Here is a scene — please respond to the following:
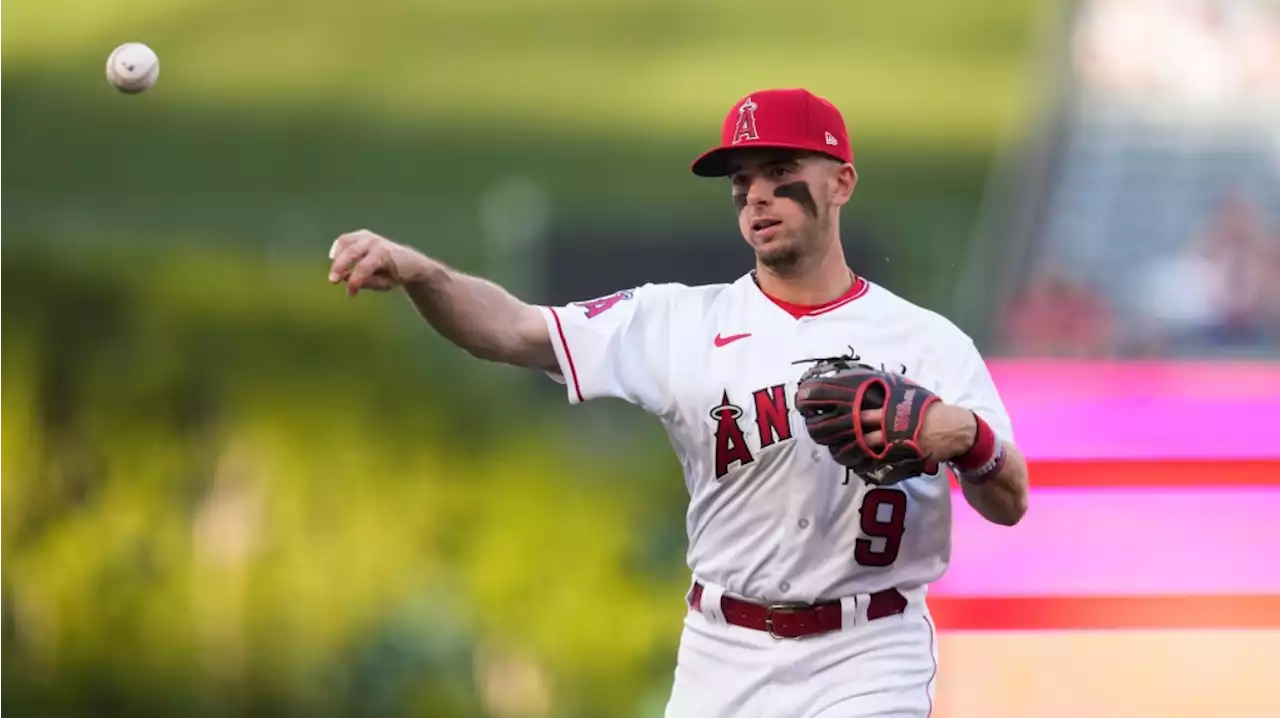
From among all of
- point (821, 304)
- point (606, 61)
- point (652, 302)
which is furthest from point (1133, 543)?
point (606, 61)

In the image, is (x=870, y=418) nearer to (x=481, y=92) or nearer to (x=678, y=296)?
(x=678, y=296)

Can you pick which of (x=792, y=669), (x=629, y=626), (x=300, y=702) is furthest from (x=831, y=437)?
(x=300, y=702)

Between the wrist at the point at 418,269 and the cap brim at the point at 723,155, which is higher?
the cap brim at the point at 723,155

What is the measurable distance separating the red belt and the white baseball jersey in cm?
2

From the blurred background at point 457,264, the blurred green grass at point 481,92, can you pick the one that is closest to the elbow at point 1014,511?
the blurred background at point 457,264

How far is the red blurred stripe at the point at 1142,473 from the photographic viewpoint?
417cm

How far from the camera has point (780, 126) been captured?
123 inches

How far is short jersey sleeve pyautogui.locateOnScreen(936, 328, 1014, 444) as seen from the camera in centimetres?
302

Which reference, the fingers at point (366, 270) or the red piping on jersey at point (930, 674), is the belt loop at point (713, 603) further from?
the fingers at point (366, 270)

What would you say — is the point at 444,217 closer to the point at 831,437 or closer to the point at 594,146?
the point at 594,146

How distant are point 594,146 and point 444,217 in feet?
2.16

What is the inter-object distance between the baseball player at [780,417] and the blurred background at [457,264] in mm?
2795

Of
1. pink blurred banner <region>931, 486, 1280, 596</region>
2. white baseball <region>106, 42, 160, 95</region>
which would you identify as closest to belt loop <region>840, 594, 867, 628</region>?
pink blurred banner <region>931, 486, 1280, 596</region>

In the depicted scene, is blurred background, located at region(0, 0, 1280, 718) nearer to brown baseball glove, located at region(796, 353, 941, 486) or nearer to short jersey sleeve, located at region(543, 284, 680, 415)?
short jersey sleeve, located at region(543, 284, 680, 415)
